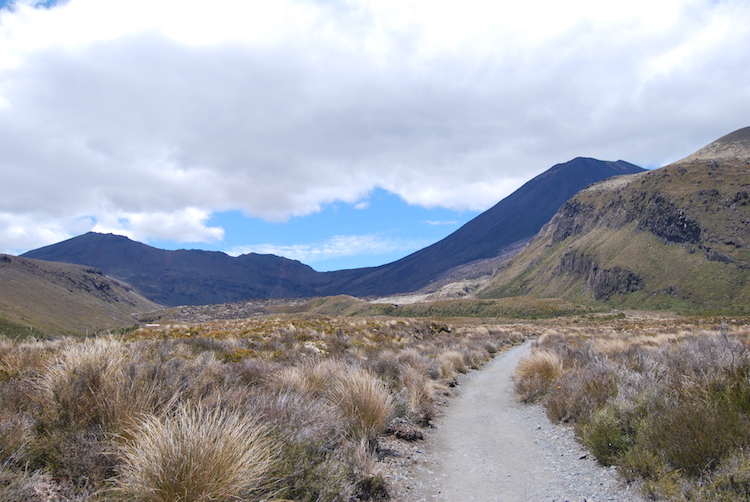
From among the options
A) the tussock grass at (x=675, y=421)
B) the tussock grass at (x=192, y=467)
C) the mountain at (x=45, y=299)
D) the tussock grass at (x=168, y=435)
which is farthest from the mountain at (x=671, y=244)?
the mountain at (x=45, y=299)

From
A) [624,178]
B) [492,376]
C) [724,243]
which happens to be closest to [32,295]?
[492,376]

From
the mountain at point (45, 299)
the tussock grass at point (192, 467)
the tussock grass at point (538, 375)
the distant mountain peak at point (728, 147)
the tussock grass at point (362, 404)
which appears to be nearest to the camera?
the tussock grass at point (192, 467)

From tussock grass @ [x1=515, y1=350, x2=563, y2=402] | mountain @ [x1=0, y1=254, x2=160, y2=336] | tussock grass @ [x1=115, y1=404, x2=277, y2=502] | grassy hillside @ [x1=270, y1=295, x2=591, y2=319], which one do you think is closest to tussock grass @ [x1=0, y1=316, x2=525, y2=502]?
tussock grass @ [x1=115, y1=404, x2=277, y2=502]

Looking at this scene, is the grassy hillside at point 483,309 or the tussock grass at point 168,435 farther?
the grassy hillside at point 483,309

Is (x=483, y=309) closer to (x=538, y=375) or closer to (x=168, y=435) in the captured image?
(x=538, y=375)

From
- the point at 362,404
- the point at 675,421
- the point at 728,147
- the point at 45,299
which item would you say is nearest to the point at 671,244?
the point at 728,147

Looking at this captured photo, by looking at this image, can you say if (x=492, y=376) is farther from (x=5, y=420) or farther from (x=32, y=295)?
(x=32, y=295)

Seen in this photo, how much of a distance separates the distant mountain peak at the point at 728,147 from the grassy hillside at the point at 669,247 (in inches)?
1318

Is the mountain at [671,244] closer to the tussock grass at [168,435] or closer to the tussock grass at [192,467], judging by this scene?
the tussock grass at [168,435]

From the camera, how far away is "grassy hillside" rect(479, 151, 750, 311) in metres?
90.9

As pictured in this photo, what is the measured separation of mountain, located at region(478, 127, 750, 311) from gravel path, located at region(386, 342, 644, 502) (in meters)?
96.1

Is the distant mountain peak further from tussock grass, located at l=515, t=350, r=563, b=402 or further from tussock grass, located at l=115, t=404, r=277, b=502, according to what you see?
tussock grass, located at l=115, t=404, r=277, b=502

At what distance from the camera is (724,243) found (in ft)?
314

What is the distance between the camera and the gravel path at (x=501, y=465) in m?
4.55
